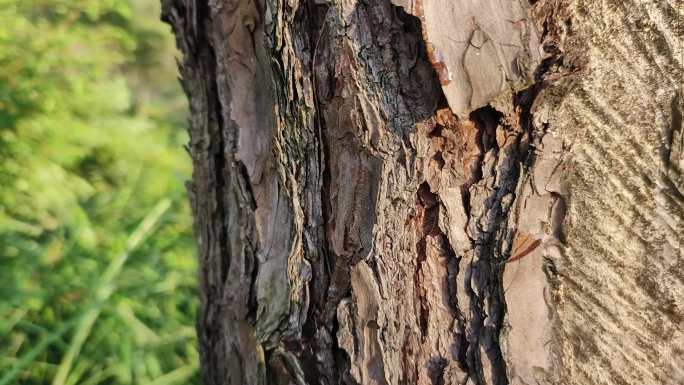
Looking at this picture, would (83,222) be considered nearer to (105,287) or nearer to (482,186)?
(105,287)

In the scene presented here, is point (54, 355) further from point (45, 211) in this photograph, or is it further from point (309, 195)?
point (309, 195)

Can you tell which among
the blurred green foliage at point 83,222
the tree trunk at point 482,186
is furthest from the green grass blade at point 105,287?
the tree trunk at point 482,186

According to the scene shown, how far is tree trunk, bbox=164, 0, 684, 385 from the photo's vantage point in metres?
0.90

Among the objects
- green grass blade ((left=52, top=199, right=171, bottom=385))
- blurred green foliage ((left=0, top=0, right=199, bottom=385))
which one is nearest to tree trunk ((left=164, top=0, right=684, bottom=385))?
green grass blade ((left=52, top=199, right=171, bottom=385))

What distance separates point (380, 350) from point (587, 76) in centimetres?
56

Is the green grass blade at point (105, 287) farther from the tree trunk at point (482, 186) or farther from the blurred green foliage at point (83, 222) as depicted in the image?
the tree trunk at point (482, 186)

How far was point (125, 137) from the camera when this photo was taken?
3.71 metres

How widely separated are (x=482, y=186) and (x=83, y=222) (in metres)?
2.39

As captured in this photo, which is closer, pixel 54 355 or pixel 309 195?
Result: pixel 309 195

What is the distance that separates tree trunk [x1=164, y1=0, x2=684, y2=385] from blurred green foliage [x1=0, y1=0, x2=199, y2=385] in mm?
1614

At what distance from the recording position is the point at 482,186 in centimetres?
99

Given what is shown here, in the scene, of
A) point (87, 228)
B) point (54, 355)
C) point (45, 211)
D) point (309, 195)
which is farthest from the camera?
point (45, 211)

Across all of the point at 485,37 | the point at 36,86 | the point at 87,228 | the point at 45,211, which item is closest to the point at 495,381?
the point at 485,37

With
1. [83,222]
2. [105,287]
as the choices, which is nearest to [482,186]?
[105,287]
